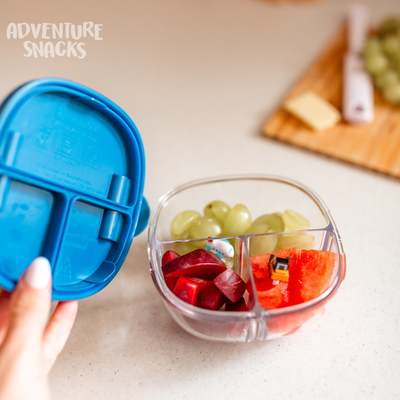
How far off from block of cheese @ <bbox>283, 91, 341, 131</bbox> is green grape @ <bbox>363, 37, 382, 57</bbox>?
0.96 feet

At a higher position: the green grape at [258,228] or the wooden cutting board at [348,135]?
the wooden cutting board at [348,135]

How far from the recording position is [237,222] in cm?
73

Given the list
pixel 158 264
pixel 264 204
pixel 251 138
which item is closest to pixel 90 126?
pixel 158 264

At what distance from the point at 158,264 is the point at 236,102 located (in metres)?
0.84

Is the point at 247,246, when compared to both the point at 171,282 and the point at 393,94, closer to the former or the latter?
the point at 171,282

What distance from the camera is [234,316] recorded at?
54 cm

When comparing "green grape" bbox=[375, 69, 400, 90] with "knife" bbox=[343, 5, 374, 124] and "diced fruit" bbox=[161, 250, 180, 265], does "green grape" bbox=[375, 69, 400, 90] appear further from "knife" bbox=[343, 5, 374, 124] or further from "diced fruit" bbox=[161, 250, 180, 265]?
"diced fruit" bbox=[161, 250, 180, 265]

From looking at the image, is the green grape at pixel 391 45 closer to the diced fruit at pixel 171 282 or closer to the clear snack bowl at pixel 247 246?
the clear snack bowl at pixel 247 246

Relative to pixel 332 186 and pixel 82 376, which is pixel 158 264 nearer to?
pixel 82 376

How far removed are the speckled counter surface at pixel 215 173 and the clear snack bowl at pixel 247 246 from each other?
0.09 metres

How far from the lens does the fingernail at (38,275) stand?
477 millimetres

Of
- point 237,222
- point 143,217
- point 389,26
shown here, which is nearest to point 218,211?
point 237,222

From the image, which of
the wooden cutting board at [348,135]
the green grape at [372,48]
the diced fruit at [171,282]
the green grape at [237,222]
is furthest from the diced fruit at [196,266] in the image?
the green grape at [372,48]

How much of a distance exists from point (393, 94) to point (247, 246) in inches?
36.6
